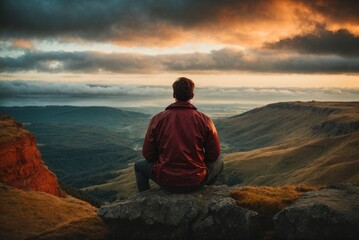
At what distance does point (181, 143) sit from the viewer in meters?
13.7

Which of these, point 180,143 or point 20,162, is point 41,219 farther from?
point 20,162

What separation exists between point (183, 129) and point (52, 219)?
2282cm

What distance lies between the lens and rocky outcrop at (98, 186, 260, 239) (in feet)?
43.5

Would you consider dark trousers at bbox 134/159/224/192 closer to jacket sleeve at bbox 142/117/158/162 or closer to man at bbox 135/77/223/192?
man at bbox 135/77/223/192

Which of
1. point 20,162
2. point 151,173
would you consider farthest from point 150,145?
point 20,162

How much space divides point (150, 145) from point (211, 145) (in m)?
2.63

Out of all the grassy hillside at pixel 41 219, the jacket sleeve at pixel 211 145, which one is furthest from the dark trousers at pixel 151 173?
the grassy hillside at pixel 41 219

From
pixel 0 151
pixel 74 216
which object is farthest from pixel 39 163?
pixel 74 216

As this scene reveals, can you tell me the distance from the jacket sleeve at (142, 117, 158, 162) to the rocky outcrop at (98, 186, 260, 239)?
177cm

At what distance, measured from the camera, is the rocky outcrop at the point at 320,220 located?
39.0ft

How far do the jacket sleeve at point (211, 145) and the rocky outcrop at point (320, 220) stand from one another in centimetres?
356

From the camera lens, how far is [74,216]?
35.9m

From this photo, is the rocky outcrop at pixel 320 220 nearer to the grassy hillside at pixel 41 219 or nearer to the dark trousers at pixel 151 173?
the dark trousers at pixel 151 173

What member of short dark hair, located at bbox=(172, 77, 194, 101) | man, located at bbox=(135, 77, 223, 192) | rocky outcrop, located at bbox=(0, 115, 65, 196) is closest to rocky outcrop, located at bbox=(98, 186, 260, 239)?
man, located at bbox=(135, 77, 223, 192)
